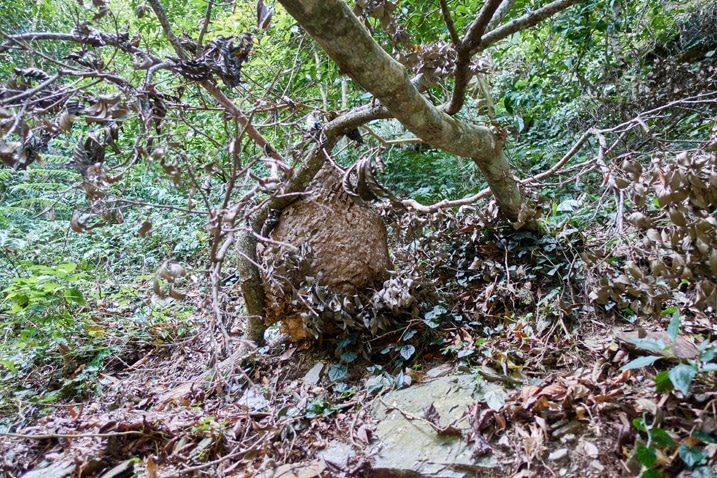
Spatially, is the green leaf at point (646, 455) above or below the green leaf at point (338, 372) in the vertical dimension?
below

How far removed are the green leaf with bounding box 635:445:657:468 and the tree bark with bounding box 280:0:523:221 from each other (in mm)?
1675

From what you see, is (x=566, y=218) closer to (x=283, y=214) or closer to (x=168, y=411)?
(x=283, y=214)

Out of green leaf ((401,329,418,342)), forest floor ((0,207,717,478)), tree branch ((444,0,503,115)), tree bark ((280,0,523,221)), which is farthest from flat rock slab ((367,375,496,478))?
tree branch ((444,0,503,115))

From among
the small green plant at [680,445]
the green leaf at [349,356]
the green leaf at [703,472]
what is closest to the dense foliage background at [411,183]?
the green leaf at [349,356]

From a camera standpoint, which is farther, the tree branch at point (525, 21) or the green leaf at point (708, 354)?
the tree branch at point (525, 21)

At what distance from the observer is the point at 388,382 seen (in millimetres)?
2322

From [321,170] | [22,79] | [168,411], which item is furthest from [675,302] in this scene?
[22,79]

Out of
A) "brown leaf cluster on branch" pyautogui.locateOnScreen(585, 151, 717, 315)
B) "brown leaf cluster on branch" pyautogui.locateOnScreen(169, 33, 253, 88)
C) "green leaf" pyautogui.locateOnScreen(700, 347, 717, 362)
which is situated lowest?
"green leaf" pyautogui.locateOnScreen(700, 347, 717, 362)

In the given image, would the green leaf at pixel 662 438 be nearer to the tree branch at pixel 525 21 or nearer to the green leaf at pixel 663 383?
the green leaf at pixel 663 383

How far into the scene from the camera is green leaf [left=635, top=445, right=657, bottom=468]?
132 cm

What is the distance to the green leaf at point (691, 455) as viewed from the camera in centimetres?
130

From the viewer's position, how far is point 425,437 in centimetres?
190

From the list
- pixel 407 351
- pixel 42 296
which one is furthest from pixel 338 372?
pixel 42 296

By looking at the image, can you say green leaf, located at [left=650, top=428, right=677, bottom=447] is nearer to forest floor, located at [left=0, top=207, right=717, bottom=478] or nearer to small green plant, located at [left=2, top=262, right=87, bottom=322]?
forest floor, located at [left=0, top=207, right=717, bottom=478]
